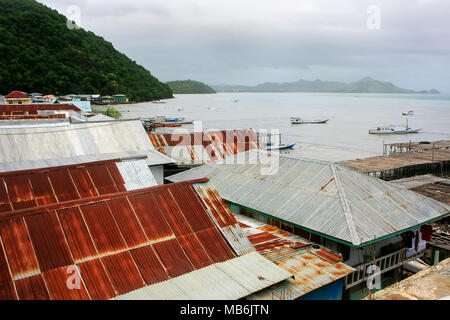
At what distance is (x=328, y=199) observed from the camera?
527 inches

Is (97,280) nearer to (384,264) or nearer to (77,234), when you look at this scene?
(77,234)

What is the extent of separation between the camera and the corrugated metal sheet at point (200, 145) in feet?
87.7

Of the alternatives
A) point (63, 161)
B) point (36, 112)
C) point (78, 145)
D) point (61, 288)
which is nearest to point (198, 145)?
point (78, 145)

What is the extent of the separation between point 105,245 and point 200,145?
1956 cm

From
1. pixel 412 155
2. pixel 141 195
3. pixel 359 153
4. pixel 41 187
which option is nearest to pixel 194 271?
pixel 141 195

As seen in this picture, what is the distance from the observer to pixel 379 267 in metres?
13.1

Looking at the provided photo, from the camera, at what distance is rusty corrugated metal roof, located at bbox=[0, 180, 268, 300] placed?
24.9ft

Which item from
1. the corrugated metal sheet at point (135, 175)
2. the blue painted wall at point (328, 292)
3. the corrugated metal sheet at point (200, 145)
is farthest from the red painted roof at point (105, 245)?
the corrugated metal sheet at point (200, 145)

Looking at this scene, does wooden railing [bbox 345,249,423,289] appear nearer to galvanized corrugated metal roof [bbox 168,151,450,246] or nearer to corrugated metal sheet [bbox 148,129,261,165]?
galvanized corrugated metal roof [bbox 168,151,450,246]

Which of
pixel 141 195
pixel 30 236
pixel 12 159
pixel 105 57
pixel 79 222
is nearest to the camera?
pixel 30 236

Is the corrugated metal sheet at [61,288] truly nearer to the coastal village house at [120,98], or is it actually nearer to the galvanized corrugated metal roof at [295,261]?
the galvanized corrugated metal roof at [295,261]

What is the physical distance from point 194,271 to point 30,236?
404 centimetres

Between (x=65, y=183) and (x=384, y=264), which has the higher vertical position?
(x=65, y=183)
